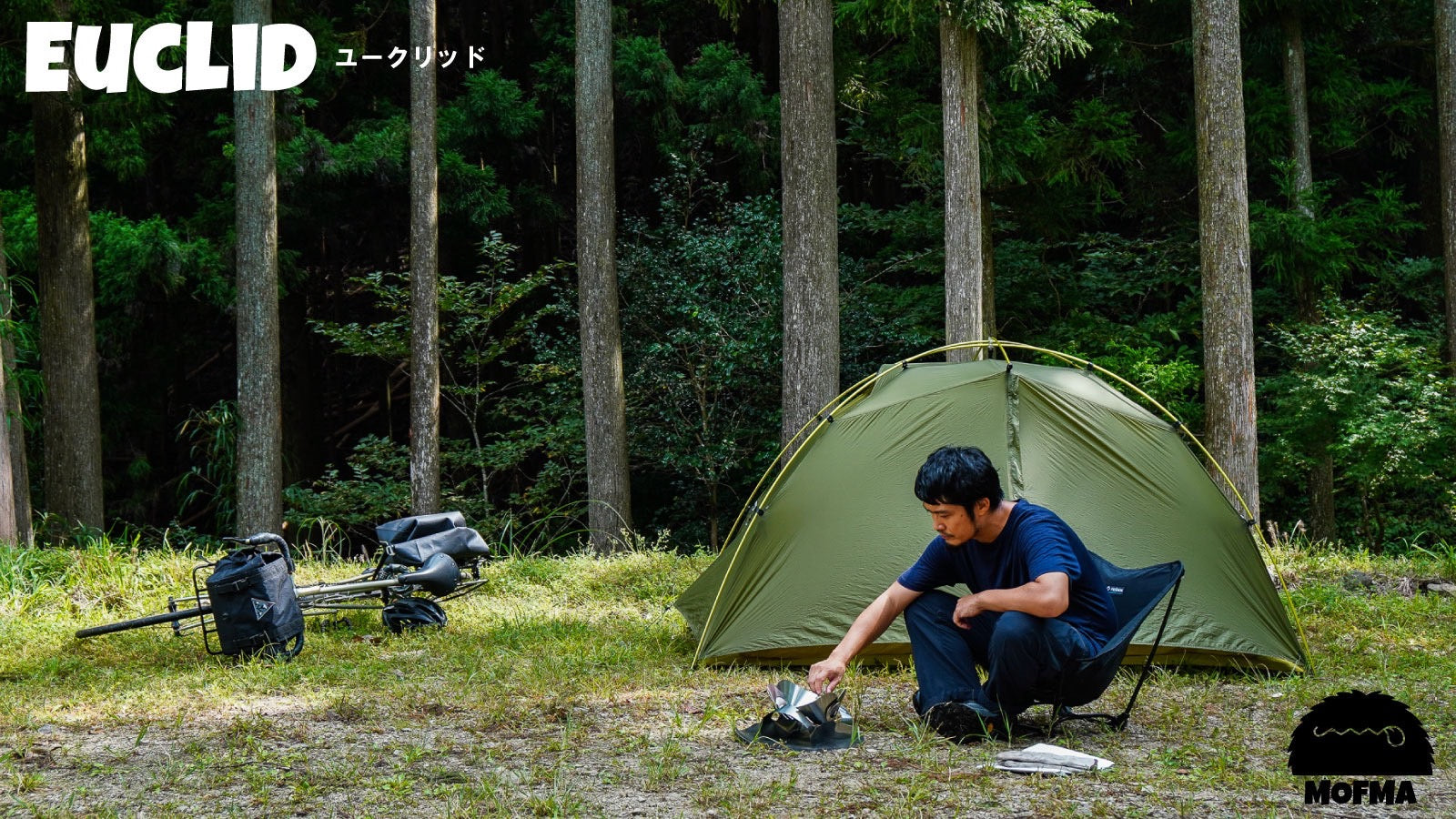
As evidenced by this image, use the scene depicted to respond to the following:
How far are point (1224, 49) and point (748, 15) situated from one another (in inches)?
324

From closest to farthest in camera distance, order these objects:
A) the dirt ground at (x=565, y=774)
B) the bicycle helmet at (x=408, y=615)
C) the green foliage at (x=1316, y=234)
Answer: the dirt ground at (x=565, y=774)
the bicycle helmet at (x=408, y=615)
the green foliage at (x=1316, y=234)

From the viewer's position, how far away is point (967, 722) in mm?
4219

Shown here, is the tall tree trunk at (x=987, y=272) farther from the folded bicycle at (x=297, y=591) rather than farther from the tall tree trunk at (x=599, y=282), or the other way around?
the folded bicycle at (x=297, y=591)

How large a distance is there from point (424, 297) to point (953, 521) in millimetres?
9997

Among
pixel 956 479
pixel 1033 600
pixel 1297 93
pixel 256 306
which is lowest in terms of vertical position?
pixel 1033 600

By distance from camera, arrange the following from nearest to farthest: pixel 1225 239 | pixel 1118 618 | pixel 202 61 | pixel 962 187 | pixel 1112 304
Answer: pixel 1118 618, pixel 962 187, pixel 1225 239, pixel 202 61, pixel 1112 304

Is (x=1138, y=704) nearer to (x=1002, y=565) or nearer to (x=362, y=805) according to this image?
(x=1002, y=565)

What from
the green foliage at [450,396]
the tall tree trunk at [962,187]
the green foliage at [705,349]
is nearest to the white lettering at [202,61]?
the green foliage at [450,396]

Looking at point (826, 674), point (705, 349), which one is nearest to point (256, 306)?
point (705, 349)

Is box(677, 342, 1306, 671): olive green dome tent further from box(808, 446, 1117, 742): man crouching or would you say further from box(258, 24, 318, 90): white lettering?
box(258, 24, 318, 90): white lettering

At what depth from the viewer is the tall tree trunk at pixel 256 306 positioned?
1171 centimetres

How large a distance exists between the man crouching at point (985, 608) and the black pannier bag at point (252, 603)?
309 cm

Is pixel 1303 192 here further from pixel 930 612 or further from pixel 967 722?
pixel 967 722

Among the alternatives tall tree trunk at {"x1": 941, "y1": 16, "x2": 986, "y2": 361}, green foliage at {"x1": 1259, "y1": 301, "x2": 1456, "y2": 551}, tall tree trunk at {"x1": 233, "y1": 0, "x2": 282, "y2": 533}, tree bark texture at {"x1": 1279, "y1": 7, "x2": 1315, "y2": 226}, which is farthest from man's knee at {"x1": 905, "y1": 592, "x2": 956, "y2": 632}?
tree bark texture at {"x1": 1279, "y1": 7, "x2": 1315, "y2": 226}
